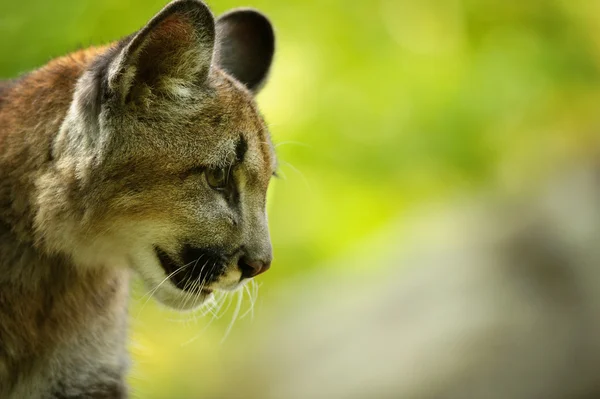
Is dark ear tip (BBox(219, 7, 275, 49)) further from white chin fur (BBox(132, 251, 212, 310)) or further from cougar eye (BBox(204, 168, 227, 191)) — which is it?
white chin fur (BBox(132, 251, 212, 310))

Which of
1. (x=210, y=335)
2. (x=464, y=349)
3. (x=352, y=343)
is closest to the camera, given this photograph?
(x=464, y=349)

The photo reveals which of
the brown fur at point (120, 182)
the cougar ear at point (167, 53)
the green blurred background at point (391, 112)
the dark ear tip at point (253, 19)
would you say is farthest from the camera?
the green blurred background at point (391, 112)

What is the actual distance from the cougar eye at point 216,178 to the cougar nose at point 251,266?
277 millimetres

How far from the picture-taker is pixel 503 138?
27.7 feet

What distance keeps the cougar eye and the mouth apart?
235 mm

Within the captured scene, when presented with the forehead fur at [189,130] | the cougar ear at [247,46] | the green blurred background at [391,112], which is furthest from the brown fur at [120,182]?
the green blurred background at [391,112]

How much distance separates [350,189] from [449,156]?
972 mm

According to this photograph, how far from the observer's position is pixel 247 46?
4.41m

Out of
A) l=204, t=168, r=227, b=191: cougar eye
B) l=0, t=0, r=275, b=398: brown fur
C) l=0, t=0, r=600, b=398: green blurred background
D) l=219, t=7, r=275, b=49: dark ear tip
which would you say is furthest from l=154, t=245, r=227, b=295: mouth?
l=0, t=0, r=600, b=398: green blurred background

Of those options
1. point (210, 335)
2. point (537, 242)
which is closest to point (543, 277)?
point (537, 242)

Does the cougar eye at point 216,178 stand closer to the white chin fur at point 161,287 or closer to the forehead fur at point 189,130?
the forehead fur at point 189,130

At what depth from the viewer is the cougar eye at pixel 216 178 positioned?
3.51 meters

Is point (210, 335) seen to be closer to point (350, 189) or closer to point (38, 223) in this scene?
point (350, 189)

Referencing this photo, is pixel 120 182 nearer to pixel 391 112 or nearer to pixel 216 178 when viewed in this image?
pixel 216 178
